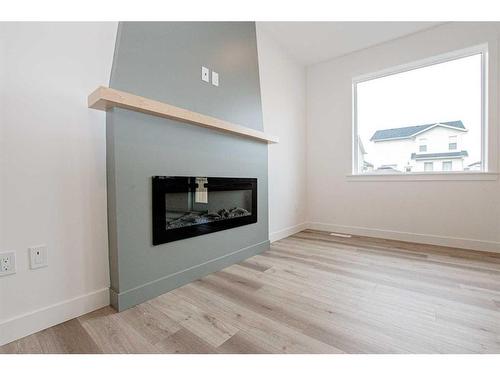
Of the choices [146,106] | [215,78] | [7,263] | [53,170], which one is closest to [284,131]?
[215,78]

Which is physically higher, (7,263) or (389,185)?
(389,185)

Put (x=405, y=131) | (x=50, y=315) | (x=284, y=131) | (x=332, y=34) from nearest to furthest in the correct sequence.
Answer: (x=50, y=315) → (x=332, y=34) → (x=405, y=131) → (x=284, y=131)

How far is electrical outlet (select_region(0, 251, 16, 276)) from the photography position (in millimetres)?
1071

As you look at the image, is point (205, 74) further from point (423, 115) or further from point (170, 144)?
point (423, 115)

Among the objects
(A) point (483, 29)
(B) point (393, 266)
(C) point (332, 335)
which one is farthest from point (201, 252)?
(A) point (483, 29)

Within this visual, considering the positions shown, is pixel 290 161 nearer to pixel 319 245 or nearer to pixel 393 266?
pixel 319 245

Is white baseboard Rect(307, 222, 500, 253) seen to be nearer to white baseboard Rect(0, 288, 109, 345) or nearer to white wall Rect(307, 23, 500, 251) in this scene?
white wall Rect(307, 23, 500, 251)

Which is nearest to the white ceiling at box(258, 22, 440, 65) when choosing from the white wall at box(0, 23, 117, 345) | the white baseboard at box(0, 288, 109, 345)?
the white wall at box(0, 23, 117, 345)

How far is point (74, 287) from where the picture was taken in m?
1.29

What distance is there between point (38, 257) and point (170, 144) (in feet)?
3.09

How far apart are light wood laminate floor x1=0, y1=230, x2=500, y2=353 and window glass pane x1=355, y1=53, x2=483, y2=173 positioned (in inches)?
48.6

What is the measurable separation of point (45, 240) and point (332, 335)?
4.96 feet

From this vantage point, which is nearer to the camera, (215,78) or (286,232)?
(215,78)

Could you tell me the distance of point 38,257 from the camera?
1169 millimetres
